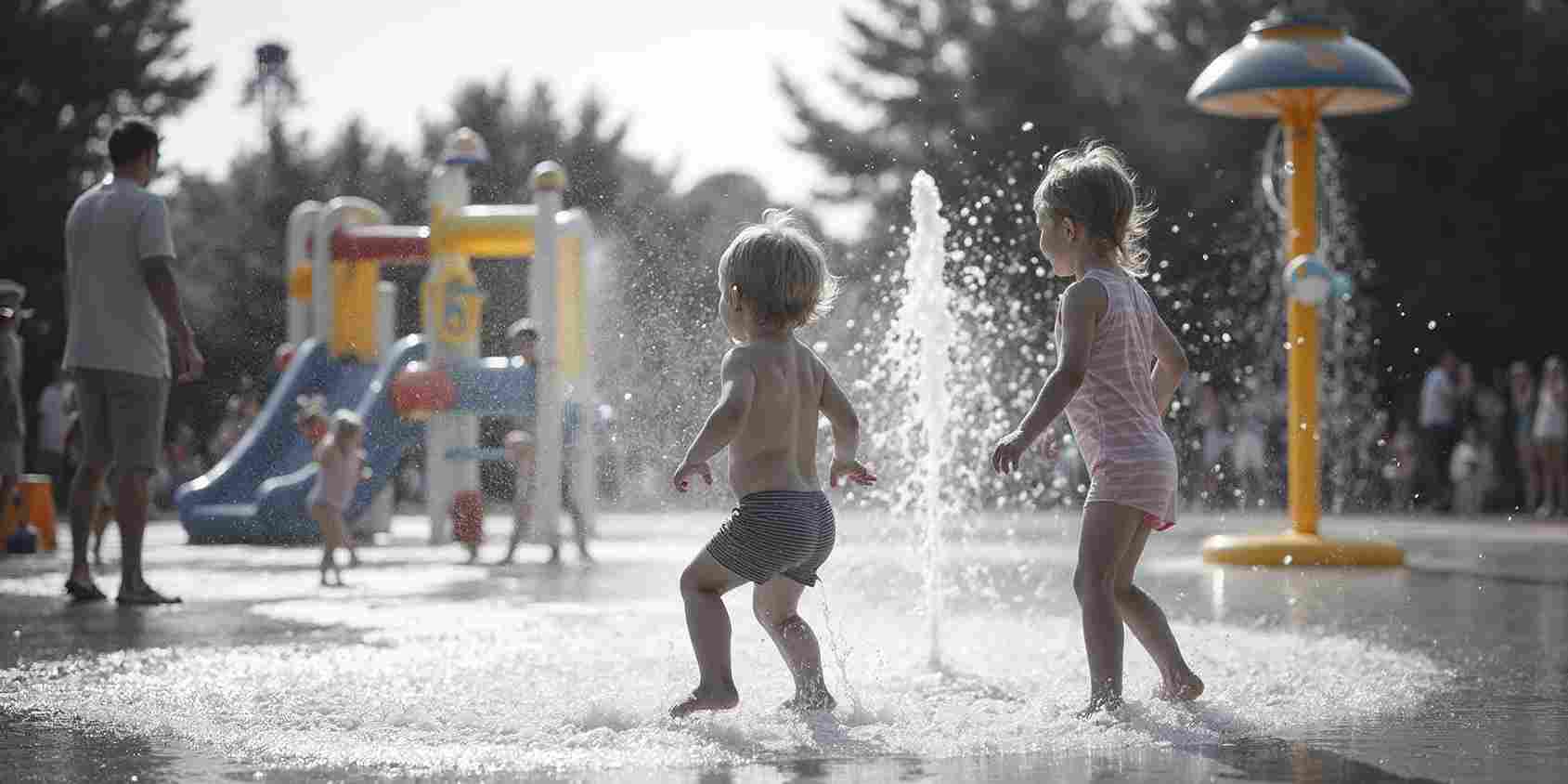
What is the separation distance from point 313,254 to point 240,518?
336 cm

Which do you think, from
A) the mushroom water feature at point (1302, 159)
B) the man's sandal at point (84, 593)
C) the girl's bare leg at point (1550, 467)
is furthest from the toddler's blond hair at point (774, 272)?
the girl's bare leg at point (1550, 467)

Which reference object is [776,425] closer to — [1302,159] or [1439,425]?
Answer: [1302,159]

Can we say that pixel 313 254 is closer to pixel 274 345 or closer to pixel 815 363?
pixel 815 363

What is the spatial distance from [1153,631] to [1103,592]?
229mm

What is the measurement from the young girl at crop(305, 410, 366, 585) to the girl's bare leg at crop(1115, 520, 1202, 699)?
19.7 feet

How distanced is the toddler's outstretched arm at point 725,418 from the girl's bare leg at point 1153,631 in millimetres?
1012

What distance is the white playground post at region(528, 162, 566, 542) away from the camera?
45.1 feet

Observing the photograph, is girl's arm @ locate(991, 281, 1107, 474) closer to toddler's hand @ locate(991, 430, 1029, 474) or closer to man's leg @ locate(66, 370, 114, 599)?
toddler's hand @ locate(991, 430, 1029, 474)

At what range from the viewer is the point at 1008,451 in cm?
457

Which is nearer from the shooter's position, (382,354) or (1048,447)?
(1048,447)

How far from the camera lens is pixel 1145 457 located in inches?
193

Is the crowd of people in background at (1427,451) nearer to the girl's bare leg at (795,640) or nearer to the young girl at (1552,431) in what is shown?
the young girl at (1552,431)

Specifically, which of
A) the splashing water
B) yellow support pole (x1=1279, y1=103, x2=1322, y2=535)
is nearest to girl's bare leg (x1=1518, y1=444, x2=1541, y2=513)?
yellow support pole (x1=1279, y1=103, x2=1322, y2=535)

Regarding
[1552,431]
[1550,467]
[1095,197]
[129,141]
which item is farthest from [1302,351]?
[1550,467]
